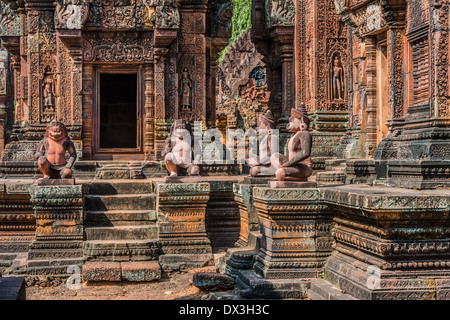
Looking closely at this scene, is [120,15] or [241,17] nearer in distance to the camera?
[120,15]

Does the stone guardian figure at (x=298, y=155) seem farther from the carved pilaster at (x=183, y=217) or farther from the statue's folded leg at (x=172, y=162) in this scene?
the statue's folded leg at (x=172, y=162)

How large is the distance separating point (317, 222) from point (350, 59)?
5036 millimetres

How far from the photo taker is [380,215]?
5.79 meters

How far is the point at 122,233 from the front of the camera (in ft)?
29.0

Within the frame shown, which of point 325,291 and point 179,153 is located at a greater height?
point 179,153

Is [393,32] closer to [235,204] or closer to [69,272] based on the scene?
[235,204]

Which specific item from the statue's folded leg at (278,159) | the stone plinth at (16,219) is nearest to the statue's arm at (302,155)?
the statue's folded leg at (278,159)

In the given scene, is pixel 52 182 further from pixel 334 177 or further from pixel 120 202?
pixel 334 177

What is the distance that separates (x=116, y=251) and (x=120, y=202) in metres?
1.05

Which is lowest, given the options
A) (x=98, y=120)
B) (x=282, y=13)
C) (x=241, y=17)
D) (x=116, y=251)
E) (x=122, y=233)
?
(x=116, y=251)

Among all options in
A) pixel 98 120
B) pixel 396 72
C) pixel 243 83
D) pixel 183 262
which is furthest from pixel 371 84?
pixel 243 83

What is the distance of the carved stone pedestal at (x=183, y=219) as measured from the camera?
8.84 meters

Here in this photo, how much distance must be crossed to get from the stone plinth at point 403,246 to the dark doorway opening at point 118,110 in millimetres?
7330
